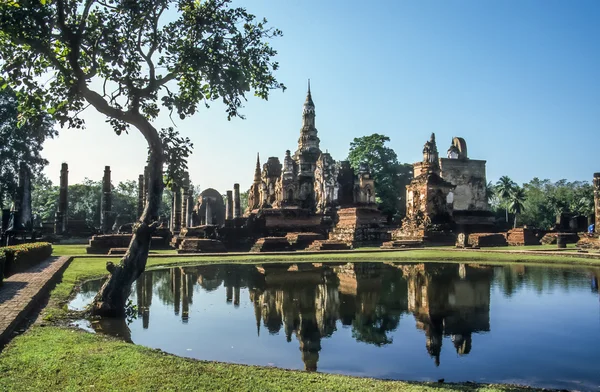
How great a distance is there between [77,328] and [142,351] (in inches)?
78.2

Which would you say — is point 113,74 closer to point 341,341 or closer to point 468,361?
point 341,341

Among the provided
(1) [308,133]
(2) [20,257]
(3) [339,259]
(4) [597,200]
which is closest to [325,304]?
(2) [20,257]

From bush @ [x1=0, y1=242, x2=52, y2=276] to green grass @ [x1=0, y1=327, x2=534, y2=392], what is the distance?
6.38m

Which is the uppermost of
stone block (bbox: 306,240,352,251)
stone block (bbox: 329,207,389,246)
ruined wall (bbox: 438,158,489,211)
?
ruined wall (bbox: 438,158,489,211)

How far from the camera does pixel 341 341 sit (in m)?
7.31

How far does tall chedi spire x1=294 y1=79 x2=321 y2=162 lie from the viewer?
48.2m

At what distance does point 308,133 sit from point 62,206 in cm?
2304

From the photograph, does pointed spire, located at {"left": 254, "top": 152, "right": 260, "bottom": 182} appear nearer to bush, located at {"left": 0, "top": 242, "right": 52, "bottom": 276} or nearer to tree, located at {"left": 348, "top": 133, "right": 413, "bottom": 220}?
tree, located at {"left": 348, "top": 133, "right": 413, "bottom": 220}

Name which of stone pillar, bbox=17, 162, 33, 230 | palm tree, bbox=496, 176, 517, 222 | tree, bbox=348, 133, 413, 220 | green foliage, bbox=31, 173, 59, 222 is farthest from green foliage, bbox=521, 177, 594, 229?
green foliage, bbox=31, 173, 59, 222

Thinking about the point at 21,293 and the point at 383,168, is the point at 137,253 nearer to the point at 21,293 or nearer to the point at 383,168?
the point at 21,293

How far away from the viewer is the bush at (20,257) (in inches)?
483

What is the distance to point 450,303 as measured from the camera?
33.4 ft

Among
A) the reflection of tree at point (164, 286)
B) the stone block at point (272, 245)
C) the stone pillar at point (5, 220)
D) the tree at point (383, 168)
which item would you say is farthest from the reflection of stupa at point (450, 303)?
the tree at point (383, 168)

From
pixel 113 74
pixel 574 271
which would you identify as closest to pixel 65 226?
pixel 113 74
